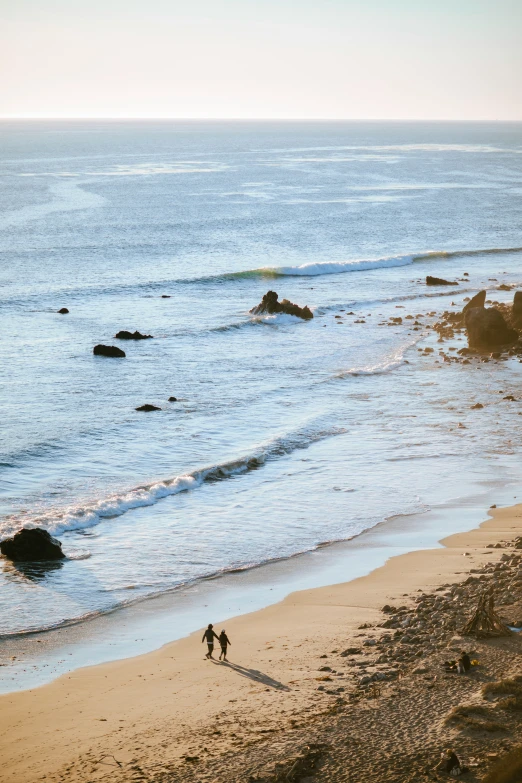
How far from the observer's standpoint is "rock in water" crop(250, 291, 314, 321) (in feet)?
202

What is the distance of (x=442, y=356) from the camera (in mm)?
49188

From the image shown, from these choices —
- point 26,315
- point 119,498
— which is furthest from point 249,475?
point 26,315

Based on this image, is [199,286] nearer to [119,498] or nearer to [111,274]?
[111,274]

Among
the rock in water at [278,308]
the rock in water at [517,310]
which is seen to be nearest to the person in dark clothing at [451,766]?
the rock in water at [517,310]

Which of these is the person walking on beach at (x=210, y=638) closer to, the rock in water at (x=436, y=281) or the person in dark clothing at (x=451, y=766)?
the person in dark clothing at (x=451, y=766)

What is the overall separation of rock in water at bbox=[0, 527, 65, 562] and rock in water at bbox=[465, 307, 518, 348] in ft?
105

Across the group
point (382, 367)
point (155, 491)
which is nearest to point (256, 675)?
point (155, 491)

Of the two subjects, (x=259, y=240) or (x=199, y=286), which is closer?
(x=199, y=286)

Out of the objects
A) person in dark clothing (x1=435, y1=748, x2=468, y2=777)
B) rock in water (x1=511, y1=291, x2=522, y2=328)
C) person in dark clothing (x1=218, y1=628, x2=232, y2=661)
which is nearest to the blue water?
person in dark clothing (x1=218, y1=628, x2=232, y2=661)

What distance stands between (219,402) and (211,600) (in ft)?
65.5

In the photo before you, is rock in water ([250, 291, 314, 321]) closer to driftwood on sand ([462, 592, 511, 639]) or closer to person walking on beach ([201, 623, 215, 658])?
person walking on beach ([201, 623, 215, 658])

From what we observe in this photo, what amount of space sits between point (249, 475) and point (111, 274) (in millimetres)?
49355

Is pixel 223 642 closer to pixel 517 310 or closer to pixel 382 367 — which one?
pixel 382 367

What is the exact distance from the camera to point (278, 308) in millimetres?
61500
